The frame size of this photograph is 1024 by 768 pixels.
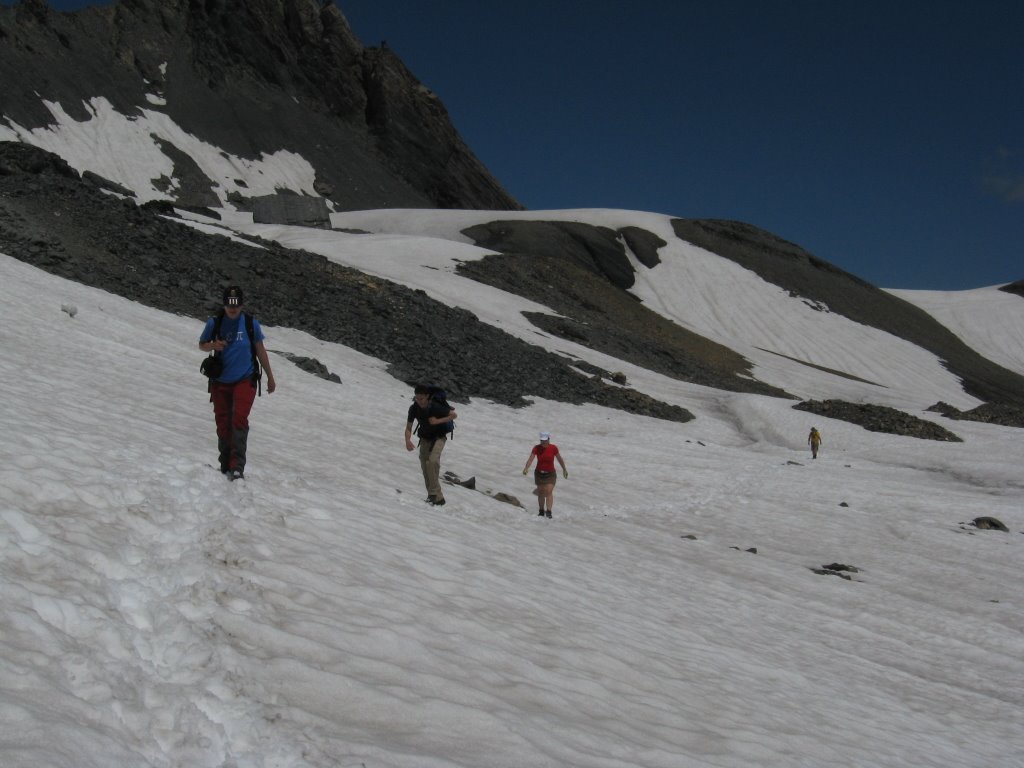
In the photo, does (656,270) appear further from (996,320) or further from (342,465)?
(342,465)

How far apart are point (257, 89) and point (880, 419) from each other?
317ft

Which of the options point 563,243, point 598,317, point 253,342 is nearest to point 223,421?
point 253,342

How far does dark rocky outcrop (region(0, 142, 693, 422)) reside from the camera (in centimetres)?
2616

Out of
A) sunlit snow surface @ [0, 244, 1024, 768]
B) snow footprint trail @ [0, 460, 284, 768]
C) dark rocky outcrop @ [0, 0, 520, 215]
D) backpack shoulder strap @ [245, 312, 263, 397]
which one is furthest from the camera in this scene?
dark rocky outcrop @ [0, 0, 520, 215]

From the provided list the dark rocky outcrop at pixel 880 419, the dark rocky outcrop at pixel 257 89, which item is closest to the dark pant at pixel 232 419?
the dark rocky outcrop at pixel 880 419

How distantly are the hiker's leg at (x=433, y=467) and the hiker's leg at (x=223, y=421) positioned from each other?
366 cm

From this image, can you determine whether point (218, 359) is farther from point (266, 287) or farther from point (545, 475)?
point (266, 287)

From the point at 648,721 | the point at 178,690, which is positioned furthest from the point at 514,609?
the point at 178,690

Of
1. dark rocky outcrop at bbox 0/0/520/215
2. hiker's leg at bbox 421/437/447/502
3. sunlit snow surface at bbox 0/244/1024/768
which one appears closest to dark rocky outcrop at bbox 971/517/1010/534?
sunlit snow surface at bbox 0/244/1024/768

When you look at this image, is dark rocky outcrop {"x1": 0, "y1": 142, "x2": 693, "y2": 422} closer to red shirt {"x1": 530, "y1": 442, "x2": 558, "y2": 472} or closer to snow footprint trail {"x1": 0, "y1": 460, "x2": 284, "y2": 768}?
red shirt {"x1": 530, "y1": 442, "x2": 558, "y2": 472}

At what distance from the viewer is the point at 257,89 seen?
107 m

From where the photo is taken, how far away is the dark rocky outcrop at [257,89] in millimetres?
83562

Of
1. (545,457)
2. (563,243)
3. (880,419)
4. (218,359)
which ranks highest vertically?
(563,243)

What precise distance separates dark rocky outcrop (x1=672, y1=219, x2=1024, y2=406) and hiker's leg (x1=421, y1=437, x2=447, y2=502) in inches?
2879
